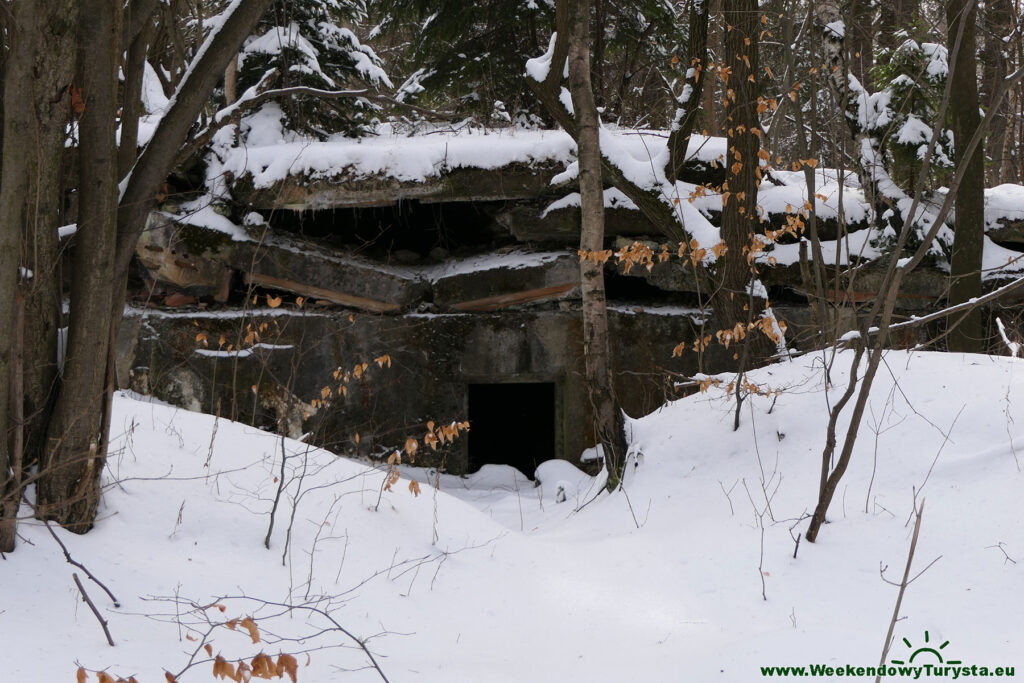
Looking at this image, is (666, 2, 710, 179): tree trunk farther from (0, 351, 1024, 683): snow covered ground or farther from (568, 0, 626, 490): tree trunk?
(0, 351, 1024, 683): snow covered ground

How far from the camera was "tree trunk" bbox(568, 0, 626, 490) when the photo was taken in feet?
20.6

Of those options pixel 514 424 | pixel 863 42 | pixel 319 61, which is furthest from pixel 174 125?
pixel 863 42

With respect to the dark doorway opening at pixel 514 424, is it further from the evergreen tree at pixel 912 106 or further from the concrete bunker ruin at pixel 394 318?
the evergreen tree at pixel 912 106

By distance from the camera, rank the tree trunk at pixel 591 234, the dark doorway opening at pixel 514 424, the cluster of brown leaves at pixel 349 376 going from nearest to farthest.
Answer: the tree trunk at pixel 591 234, the cluster of brown leaves at pixel 349 376, the dark doorway opening at pixel 514 424

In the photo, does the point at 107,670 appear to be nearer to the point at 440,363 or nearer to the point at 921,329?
the point at 440,363

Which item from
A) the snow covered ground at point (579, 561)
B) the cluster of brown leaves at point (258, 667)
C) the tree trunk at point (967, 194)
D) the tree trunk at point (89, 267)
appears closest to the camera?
the cluster of brown leaves at point (258, 667)

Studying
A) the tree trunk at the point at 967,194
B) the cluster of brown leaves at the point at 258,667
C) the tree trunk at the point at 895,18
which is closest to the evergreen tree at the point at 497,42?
the tree trunk at the point at 895,18

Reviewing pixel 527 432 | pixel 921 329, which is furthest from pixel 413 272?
pixel 921 329

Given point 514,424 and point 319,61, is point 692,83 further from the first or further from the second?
point 514,424

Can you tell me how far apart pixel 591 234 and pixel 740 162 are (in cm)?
155

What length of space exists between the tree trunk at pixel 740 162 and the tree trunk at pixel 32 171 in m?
4.86

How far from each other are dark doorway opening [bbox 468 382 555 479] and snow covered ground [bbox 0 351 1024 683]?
5565 mm

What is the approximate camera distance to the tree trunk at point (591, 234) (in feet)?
20.6

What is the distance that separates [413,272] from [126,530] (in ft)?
19.5
